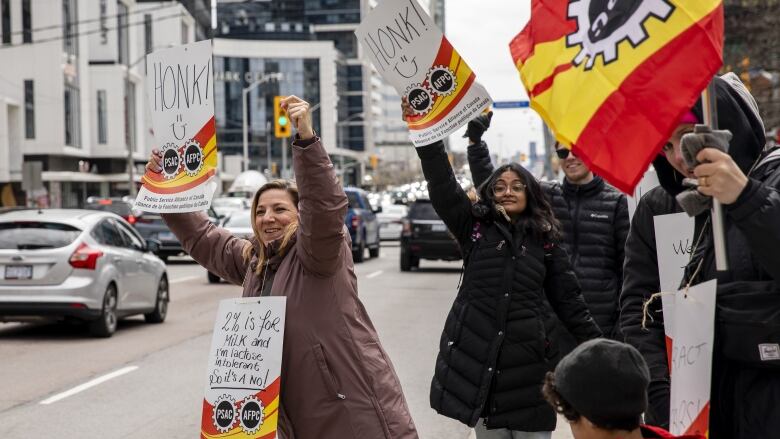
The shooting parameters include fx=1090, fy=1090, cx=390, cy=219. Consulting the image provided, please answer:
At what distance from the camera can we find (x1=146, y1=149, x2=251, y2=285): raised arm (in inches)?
189

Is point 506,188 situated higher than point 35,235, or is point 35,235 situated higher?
point 506,188

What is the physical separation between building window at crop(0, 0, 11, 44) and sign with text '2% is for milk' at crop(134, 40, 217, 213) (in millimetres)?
52702

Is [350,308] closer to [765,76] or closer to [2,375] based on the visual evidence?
[2,375]

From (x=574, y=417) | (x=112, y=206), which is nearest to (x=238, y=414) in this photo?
(x=574, y=417)

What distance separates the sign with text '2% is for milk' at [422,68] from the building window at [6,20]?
53.2 metres

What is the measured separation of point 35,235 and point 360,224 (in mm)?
15521

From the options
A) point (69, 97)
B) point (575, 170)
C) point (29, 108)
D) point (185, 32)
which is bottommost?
point (575, 170)

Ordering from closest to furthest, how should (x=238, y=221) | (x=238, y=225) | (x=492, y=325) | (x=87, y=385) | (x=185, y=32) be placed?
1. (x=492, y=325)
2. (x=87, y=385)
3. (x=238, y=225)
4. (x=238, y=221)
5. (x=185, y=32)

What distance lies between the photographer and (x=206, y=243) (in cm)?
484

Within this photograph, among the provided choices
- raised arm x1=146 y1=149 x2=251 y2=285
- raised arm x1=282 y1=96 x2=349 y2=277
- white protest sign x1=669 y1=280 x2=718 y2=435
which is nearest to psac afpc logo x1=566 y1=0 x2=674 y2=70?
white protest sign x1=669 y1=280 x2=718 y2=435

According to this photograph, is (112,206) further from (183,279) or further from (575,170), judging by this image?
(575,170)

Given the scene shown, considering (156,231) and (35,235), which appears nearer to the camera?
(35,235)

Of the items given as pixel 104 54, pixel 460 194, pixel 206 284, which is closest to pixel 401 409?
pixel 460 194

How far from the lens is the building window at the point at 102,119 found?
212ft
